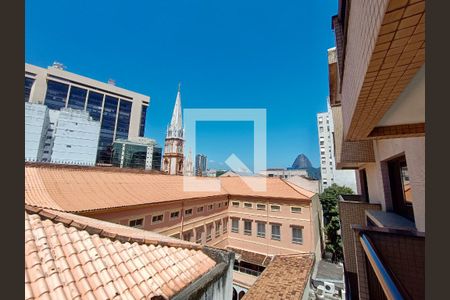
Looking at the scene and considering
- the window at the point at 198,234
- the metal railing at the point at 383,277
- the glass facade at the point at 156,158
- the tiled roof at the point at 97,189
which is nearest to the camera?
the metal railing at the point at 383,277

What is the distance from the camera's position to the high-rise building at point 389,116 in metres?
1.14

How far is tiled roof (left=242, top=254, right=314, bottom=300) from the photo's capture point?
8830 mm

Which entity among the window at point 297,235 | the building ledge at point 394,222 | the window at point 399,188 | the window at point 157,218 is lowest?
the window at point 297,235

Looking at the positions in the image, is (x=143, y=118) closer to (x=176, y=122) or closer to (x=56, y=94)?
(x=56, y=94)

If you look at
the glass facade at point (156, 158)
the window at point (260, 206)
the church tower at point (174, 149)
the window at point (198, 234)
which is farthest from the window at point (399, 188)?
the glass facade at point (156, 158)

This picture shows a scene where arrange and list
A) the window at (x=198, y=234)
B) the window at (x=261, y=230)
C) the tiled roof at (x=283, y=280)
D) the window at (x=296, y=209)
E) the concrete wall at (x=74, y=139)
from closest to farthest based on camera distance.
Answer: the tiled roof at (x=283, y=280)
the window at (x=198, y=234)
the window at (x=296, y=209)
the window at (x=261, y=230)
the concrete wall at (x=74, y=139)

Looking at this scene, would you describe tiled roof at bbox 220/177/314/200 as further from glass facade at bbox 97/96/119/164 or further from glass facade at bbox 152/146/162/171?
glass facade at bbox 97/96/119/164

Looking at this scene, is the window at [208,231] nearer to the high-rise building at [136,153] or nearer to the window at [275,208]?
the window at [275,208]

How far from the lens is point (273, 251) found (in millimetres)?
17750

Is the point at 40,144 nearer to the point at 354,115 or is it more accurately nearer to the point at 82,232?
the point at 82,232

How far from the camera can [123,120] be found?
74.3 meters

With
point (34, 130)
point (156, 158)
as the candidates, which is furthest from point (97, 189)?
point (156, 158)

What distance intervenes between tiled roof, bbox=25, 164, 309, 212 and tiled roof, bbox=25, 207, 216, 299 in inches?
279

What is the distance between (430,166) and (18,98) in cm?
260
